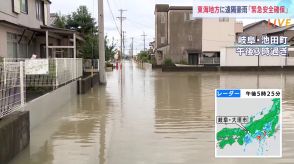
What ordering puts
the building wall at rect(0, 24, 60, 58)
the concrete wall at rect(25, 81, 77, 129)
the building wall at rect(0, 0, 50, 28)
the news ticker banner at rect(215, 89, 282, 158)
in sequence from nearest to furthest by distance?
1. the news ticker banner at rect(215, 89, 282, 158)
2. the concrete wall at rect(25, 81, 77, 129)
3. the building wall at rect(0, 24, 60, 58)
4. the building wall at rect(0, 0, 50, 28)

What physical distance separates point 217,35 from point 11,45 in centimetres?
3389

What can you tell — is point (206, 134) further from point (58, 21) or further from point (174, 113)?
point (58, 21)

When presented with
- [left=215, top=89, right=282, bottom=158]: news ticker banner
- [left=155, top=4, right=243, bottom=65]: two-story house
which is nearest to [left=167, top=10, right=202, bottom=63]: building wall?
[left=155, top=4, right=243, bottom=65]: two-story house

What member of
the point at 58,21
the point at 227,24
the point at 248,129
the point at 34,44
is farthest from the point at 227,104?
the point at 227,24

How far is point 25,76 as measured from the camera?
1056cm

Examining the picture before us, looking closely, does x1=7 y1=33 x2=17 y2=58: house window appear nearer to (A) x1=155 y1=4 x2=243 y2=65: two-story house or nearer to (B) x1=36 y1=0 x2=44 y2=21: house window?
(B) x1=36 y1=0 x2=44 y2=21: house window

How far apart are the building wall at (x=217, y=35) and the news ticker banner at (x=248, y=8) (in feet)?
138

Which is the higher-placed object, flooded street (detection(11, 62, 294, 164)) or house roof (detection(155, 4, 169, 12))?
house roof (detection(155, 4, 169, 12))

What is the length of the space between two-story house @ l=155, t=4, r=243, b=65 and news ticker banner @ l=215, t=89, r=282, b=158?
42.2m

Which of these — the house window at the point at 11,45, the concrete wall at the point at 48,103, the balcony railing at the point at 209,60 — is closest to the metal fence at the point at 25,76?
the concrete wall at the point at 48,103

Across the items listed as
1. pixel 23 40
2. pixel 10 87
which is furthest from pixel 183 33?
pixel 10 87

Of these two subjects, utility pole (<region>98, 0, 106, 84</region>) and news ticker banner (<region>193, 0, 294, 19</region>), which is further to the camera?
utility pole (<region>98, 0, 106, 84</region>)

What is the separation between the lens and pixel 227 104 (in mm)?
4133

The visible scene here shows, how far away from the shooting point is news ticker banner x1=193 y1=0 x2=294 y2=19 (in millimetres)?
5172
